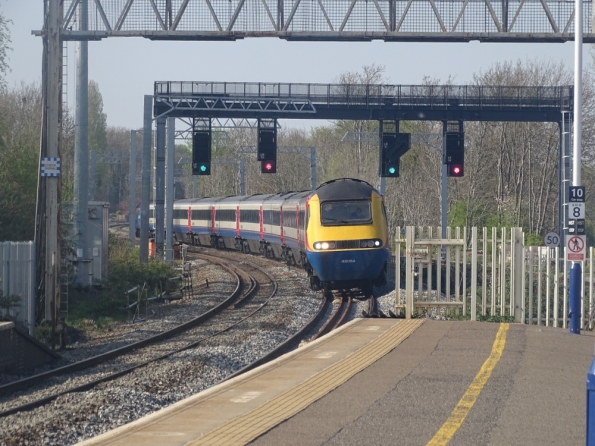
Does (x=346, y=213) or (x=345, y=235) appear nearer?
(x=345, y=235)

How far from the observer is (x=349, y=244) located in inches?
874

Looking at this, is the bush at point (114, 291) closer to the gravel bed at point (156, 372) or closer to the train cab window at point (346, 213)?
the gravel bed at point (156, 372)

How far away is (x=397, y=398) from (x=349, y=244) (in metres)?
13.9

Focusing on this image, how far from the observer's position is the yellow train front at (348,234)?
22.2 meters

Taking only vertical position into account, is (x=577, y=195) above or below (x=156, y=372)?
above

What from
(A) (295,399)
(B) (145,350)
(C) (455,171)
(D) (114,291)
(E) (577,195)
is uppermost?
(C) (455,171)

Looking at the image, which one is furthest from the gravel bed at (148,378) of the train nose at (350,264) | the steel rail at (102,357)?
the train nose at (350,264)

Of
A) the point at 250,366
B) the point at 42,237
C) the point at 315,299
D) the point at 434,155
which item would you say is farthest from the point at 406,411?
the point at 434,155

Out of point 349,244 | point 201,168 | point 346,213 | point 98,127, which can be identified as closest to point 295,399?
point 349,244

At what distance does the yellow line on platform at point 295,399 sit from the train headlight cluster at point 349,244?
999 centimetres

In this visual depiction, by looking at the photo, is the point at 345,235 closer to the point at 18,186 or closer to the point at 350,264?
the point at 350,264

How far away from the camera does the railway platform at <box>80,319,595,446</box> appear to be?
275 inches

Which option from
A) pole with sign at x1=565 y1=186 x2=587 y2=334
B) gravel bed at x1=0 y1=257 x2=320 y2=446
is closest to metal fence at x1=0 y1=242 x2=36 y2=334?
gravel bed at x1=0 y1=257 x2=320 y2=446

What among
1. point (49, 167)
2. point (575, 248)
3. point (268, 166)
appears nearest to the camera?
point (575, 248)
